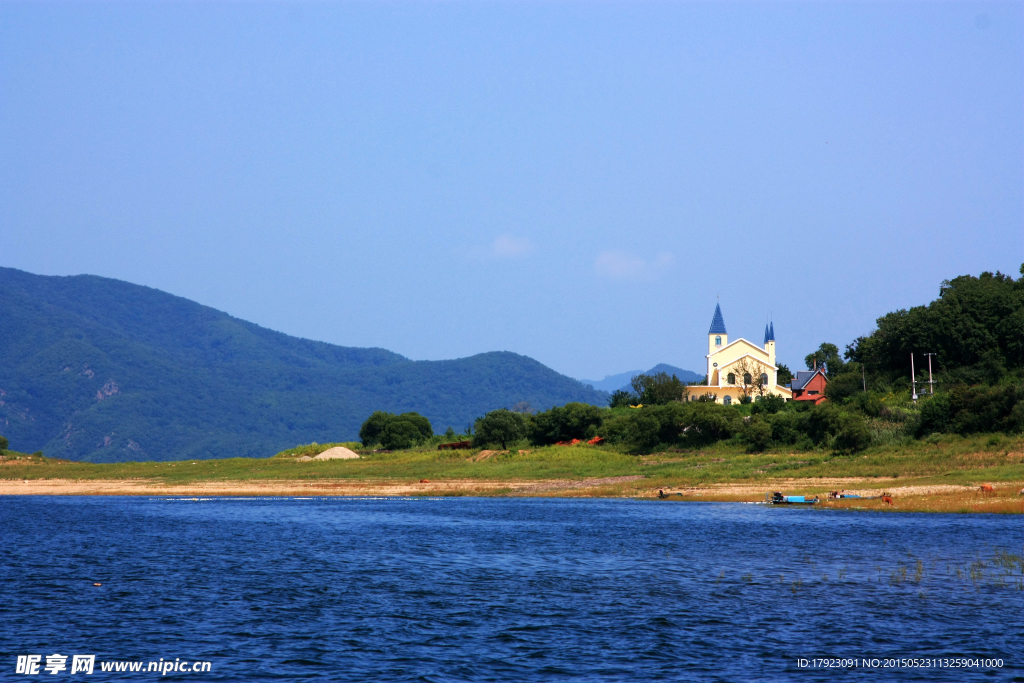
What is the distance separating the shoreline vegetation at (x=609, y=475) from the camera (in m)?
51.7

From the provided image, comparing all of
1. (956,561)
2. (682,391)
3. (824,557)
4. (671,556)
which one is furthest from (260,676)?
(682,391)

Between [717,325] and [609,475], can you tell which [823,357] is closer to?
[717,325]

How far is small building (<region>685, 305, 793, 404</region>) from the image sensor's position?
13575cm

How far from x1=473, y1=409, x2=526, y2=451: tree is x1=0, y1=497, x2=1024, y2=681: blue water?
39000 millimetres

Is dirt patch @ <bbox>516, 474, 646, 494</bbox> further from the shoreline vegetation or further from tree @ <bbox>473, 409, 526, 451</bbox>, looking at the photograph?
tree @ <bbox>473, 409, 526, 451</bbox>

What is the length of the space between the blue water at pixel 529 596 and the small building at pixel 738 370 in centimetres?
8735

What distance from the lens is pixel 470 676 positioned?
20578 millimetres

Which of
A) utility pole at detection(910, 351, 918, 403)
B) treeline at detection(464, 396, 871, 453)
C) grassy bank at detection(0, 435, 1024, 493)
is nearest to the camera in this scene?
grassy bank at detection(0, 435, 1024, 493)

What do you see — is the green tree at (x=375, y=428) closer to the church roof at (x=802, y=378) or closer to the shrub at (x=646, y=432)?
the shrub at (x=646, y=432)

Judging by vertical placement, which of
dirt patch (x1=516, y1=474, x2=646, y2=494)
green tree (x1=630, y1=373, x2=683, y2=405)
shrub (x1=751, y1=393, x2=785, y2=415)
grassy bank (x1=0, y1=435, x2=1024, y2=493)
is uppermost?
green tree (x1=630, y1=373, x2=683, y2=405)

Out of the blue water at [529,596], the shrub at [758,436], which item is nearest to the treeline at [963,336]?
the shrub at [758,436]

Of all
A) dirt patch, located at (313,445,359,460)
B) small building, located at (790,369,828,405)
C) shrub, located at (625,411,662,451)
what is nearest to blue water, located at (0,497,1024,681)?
shrub, located at (625,411,662,451)

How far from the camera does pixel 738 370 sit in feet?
461

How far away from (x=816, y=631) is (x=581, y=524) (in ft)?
84.1
